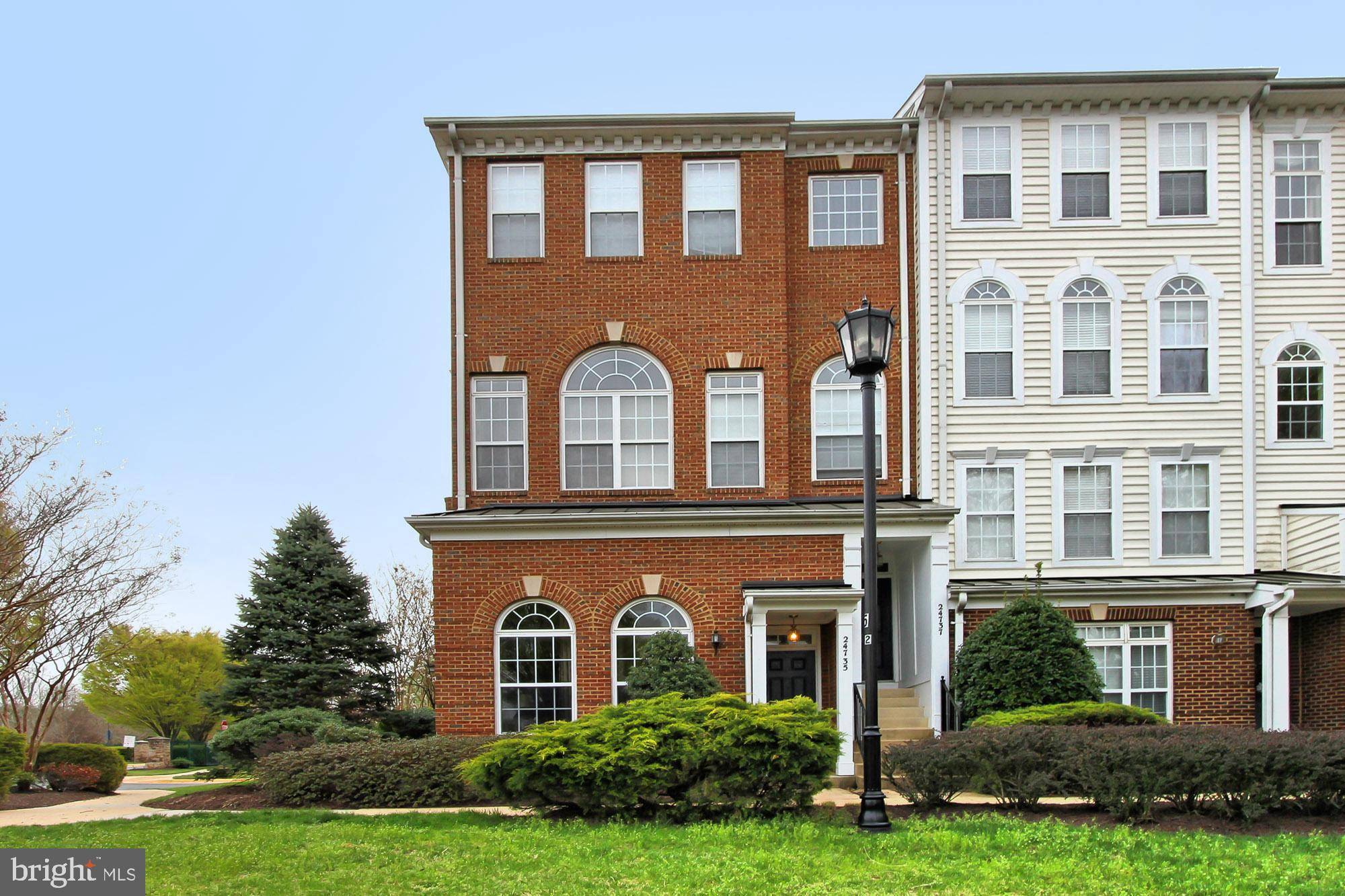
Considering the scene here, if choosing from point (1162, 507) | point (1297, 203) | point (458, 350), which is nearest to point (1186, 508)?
point (1162, 507)

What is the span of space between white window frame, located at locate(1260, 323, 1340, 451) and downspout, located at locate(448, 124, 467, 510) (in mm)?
14211

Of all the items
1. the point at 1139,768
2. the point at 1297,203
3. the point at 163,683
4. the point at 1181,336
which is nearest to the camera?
the point at 1139,768

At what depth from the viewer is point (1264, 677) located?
68.7ft

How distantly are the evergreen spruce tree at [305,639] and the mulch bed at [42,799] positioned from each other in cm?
539

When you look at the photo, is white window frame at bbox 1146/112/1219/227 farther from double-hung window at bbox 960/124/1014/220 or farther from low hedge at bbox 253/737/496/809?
low hedge at bbox 253/737/496/809

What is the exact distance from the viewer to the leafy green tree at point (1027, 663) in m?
19.1

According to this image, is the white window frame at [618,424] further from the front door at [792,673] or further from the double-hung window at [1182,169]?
the double-hung window at [1182,169]

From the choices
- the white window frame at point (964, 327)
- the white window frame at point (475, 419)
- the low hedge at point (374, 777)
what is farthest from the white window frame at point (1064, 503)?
the low hedge at point (374, 777)

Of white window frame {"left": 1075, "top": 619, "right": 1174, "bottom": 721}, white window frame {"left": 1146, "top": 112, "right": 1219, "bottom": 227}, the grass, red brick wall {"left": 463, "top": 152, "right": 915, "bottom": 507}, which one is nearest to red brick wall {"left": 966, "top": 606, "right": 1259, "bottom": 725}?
white window frame {"left": 1075, "top": 619, "right": 1174, "bottom": 721}

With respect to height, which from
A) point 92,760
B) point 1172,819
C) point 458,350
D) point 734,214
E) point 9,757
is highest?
point 734,214

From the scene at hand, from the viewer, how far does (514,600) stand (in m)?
20.5

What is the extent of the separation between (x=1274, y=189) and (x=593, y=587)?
1412cm

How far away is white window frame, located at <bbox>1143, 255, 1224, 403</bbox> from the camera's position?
2216 centimetres

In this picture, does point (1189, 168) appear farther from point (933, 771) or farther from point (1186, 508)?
point (933, 771)
